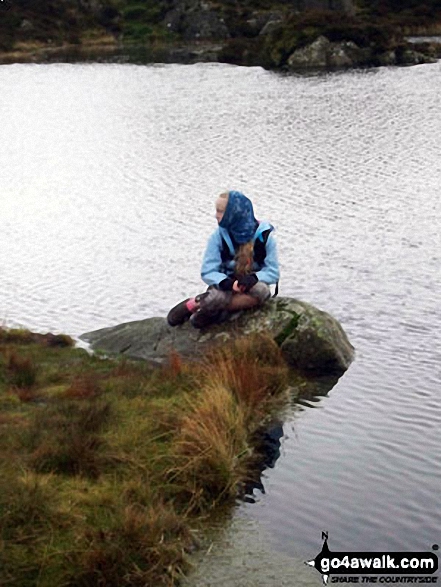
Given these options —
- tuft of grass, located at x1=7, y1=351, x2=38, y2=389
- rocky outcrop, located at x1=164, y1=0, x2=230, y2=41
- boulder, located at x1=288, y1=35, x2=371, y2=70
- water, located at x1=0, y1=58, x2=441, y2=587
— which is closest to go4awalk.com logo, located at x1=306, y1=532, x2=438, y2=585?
water, located at x1=0, y1=58, x2=441, y2=587

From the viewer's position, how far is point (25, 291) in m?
22.6

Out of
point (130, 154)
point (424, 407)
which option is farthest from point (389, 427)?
point (130, 154)

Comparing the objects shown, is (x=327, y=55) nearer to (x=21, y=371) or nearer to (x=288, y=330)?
(x=288, y=330)

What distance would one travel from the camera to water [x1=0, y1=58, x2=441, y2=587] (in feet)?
37.1

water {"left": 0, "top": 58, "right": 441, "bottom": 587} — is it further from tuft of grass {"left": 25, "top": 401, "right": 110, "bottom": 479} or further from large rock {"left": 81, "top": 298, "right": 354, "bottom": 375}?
tuft of grass {"left": 25, "top": 401, "right": 110, "bottom": 479}

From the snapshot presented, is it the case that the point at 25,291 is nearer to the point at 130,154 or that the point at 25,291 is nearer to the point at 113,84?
the point at 130,154

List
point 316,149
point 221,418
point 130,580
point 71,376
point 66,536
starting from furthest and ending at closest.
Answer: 1. point 316,149
2. point 71,376
3. point 221,418
4. point 66,536
5. point 130,580

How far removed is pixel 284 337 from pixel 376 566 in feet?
20.1

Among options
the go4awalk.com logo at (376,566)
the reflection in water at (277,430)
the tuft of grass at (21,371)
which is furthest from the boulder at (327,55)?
the go4awalk.com logo at (376,566)

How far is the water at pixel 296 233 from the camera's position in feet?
37.1

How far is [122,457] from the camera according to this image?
10820 millimetres

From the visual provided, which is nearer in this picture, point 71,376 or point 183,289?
point 71,376

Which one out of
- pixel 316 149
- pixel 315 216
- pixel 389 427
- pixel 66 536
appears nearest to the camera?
pixel 66 536

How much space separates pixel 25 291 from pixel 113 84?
48589 millimetres
